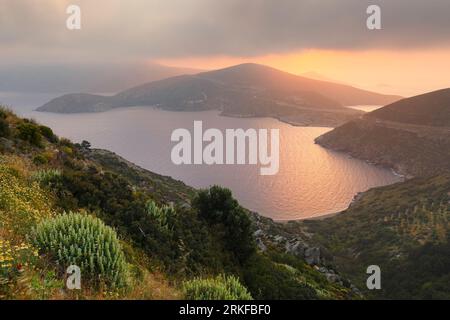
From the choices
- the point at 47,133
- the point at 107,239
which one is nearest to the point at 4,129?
the point at 47,133

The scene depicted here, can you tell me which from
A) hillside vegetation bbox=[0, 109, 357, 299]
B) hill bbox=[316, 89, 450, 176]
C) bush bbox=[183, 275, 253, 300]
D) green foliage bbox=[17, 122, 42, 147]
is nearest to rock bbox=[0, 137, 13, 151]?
hillside vegetation bbox=[0, 109, 357, 299]

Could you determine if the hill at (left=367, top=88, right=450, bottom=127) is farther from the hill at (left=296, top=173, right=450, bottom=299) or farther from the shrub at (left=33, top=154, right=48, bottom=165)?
the shrub at (left=33, top=154, right=48, bottom=165)

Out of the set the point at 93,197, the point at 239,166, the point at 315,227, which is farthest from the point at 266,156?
the point at 93,197

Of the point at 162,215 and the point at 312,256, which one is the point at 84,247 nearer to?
the point at 162,215

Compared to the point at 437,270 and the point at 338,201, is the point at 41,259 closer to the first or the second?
the point at 437,270

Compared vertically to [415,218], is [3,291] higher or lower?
higher

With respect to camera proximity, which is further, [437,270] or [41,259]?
[437,270]

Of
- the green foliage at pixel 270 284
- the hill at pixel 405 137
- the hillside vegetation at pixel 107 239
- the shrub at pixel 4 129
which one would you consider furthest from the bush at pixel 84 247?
the hill at pixel 405 137
